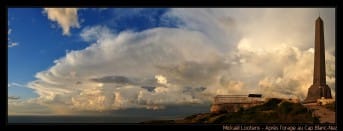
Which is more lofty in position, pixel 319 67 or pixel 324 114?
pixel 319 67

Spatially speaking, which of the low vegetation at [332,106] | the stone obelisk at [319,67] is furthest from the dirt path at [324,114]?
the stone obelisk at [319,67]

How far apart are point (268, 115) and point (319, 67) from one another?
1431 millimetres

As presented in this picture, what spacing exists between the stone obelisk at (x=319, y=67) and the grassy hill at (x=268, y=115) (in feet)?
1.57

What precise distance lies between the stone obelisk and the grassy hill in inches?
18.8

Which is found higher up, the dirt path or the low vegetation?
the low vegetation

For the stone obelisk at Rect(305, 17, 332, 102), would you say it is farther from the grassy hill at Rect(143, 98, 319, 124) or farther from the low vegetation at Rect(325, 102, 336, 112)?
the grassy hill at Rect(143, 98, 319, 124)

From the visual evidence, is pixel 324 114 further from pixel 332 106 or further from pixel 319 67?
pixel 319 67

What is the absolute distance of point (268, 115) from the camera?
29.7 ft

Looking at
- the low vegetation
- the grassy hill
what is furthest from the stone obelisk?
the grassy hill

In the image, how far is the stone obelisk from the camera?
8516mm

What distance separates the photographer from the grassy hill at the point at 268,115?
870 cm

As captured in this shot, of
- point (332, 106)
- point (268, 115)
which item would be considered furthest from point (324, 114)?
point (268, 115)
